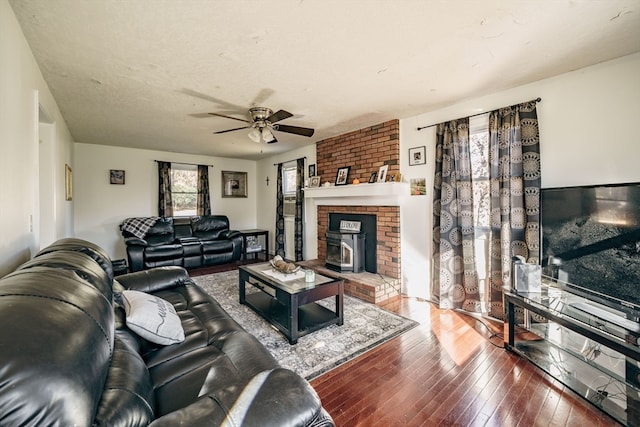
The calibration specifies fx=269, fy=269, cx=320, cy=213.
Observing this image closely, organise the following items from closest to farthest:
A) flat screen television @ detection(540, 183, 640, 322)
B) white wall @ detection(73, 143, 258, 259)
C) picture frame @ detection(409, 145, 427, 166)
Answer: flat screen television @ detection(540, 183, 640, 322) < picture frame @ detection(409, 145, 427, 166) < white wall @ detection(73, 143, 258, 259)

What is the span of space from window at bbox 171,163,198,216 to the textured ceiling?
8.42 ft

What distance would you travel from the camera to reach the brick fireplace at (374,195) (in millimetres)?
3484

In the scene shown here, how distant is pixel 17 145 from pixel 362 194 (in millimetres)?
3283

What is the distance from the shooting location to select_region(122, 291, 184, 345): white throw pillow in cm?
142

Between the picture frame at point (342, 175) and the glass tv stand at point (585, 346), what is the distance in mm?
2604

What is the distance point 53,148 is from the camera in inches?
106

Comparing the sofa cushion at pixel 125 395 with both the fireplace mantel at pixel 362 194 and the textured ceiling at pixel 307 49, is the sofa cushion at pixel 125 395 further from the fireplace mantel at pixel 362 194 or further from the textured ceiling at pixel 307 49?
the fireplace mantel at pixel 362 194

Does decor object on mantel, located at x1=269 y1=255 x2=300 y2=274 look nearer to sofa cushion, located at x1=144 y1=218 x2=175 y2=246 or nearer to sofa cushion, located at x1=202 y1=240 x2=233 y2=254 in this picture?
sofa cushion, located at x1=202 y1=240 x2=233 y2=254

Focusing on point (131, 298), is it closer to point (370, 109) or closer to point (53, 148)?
point (53, 148)

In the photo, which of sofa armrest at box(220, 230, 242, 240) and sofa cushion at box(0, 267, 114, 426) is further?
sofa armrest at box(220, 230, 242, 240)

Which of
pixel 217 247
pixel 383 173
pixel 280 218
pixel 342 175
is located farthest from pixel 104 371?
pixel 280 218

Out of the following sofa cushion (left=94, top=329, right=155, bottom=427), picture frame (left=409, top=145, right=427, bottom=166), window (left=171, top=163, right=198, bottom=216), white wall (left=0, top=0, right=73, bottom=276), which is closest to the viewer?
sofa cushion (left=94, top=329, right=155, bottom=427)

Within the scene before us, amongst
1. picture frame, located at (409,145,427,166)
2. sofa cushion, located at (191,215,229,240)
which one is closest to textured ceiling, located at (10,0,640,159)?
picture frame, located at (409,145,427,166)

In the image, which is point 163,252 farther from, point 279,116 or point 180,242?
point 279,116
